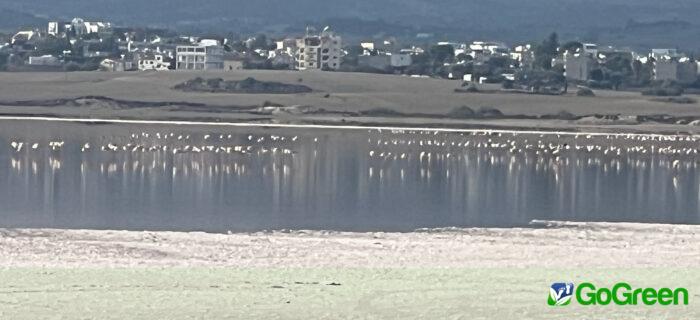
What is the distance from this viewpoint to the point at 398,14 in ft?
436

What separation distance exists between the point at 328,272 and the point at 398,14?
11951 cm

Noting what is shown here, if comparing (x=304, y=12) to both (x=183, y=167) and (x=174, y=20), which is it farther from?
(x=183, y=167)

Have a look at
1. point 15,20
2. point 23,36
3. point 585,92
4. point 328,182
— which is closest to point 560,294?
point 328,182

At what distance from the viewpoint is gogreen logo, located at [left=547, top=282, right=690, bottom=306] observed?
12.3 m

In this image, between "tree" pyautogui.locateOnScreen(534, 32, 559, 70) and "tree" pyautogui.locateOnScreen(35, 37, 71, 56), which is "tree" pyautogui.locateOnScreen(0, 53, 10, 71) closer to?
"tree" pyautogui.locateOnScreen(35, 37, 71, 56)

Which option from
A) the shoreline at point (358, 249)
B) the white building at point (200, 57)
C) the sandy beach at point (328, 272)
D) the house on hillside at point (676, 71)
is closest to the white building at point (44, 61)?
the white building at point (200, 57)

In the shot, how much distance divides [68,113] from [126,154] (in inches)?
1080

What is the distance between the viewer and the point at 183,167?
32312mm

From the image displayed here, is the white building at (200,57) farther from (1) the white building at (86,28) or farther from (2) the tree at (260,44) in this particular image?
(1) the white building at (86,28)

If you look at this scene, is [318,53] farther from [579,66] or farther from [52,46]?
[52,46]

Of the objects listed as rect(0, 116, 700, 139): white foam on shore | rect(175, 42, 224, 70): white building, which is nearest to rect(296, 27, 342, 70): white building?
rect(175, 42, 224, 70): white building

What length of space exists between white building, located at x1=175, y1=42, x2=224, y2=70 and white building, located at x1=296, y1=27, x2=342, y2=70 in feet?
12.4

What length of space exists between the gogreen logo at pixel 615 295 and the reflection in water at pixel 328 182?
772 cm

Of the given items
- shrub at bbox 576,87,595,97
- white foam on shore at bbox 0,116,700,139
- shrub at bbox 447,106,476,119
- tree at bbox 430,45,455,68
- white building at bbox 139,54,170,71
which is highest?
tree at bbox 430,45,455,68
